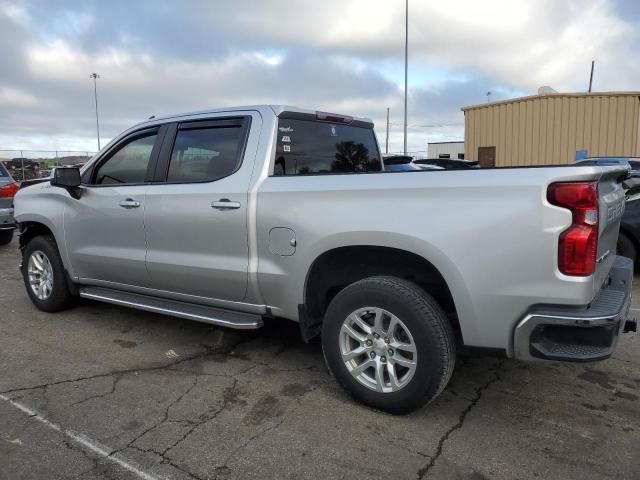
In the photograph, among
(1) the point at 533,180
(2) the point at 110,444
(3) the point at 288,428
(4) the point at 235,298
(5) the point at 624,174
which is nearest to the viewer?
(1) the point at 533,180

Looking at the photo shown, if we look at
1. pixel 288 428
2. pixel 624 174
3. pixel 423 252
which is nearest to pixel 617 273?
pixel 624 174

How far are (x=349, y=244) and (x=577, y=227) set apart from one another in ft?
4.05

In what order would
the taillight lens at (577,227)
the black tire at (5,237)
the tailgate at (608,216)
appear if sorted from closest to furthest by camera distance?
1. the taillight lens at (577,227)
2. the tailgate at (608,216)
3. the black tire at (5,237)

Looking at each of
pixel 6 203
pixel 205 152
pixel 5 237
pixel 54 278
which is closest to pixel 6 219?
pixel 6 203

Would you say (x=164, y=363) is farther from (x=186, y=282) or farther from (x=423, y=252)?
(x=423, y=252)

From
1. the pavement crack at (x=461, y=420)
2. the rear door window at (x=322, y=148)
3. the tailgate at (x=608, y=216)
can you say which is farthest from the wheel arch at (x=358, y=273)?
the tailgate at (x=608, y=216)

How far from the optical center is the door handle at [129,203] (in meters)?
4.35

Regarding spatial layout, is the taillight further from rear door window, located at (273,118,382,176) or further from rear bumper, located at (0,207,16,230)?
rear door window, located at (273,118,382,176)

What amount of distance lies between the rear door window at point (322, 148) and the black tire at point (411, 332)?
3.14 feet

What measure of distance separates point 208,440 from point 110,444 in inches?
20.6

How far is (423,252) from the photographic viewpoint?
2.97m

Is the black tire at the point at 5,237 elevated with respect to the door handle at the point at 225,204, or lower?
lower

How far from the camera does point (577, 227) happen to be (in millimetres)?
2627

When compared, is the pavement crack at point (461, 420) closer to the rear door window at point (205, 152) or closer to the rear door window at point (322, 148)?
the rear door window at point (322, 148)
